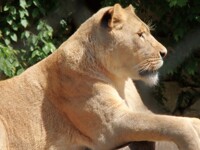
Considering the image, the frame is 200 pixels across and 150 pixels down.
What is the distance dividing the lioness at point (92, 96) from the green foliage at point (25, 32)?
1.47 metres

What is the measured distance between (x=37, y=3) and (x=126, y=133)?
6.88ft

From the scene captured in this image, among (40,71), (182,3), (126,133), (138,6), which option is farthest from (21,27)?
(126,133)

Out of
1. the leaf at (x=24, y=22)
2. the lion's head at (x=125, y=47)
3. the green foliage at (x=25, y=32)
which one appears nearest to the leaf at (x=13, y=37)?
the green foliage at (x=25, y=32)

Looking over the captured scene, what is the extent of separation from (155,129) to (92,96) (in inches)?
13.4

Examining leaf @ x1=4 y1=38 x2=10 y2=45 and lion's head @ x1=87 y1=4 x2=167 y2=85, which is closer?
lion's head @ x1=87 y1=4 x2=167 y2=85

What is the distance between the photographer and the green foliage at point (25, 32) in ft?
16.1

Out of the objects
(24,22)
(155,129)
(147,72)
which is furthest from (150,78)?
(24,22)

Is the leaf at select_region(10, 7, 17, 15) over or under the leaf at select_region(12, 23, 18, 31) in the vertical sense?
over

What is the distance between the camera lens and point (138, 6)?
492 centimetres

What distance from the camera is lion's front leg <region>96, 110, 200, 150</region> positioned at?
2.97m

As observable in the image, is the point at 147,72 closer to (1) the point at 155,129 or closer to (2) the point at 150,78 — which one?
(2) the point at 150,78

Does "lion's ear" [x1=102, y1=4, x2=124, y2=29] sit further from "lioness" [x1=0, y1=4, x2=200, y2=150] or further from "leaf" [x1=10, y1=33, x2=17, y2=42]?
"leaf" [x1=10, y1=33, x2=17, y2=42]

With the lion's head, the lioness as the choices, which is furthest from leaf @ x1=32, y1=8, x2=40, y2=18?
the lion's head

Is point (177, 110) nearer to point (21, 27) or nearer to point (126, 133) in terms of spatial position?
point (21, 27)
